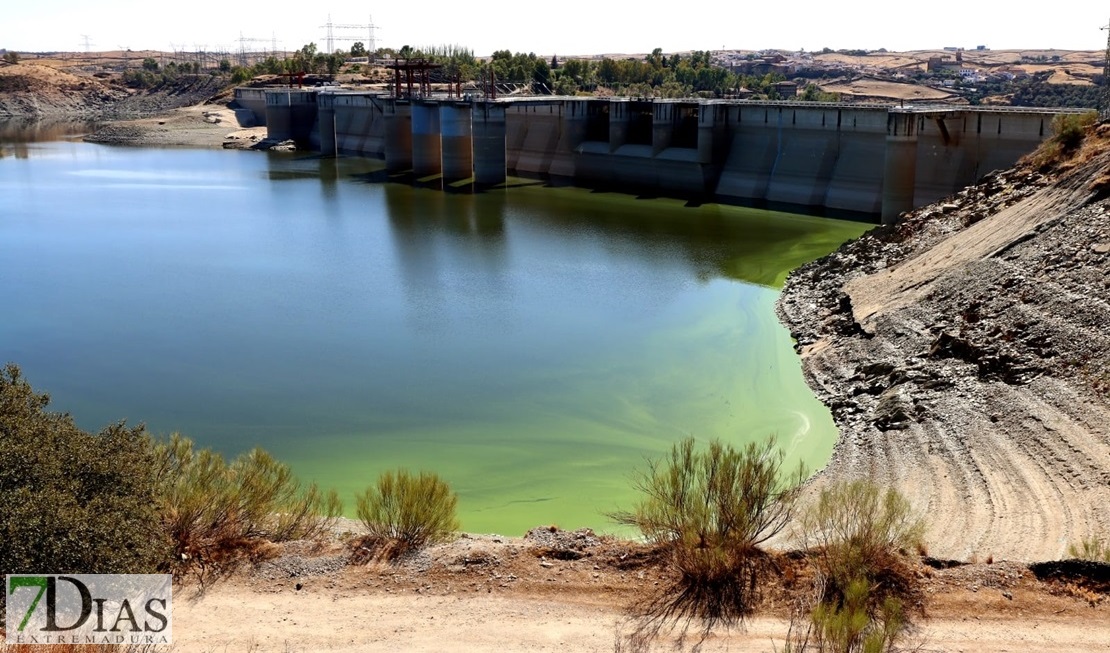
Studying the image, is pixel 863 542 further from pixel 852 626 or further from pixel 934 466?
pixel 934 466

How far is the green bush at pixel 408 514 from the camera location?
870 centimetres

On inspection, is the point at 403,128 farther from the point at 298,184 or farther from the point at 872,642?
the point at 872,642

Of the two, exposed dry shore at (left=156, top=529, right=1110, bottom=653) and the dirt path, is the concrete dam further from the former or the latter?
the dirt path

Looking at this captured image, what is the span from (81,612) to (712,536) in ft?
15.5

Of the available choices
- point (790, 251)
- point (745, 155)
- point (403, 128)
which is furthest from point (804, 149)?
point (403, 128)

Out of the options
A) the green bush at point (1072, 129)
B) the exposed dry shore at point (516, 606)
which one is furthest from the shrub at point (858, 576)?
the green bush at point (1072, 129)

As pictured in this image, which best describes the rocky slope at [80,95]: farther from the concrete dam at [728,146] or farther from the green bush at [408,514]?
the green bush at [408,514]

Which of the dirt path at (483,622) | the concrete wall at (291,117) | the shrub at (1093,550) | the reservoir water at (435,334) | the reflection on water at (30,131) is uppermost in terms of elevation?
the concrete wall at (291,117)

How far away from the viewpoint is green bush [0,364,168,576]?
6848 mm

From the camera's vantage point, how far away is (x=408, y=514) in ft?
28.6

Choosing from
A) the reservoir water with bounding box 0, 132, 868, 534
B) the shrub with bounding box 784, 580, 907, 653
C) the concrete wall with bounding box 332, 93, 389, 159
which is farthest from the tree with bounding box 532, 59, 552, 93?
the shrub with bounding box 784, 580, 907, 653

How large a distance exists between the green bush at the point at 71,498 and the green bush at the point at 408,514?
1772 millimetres

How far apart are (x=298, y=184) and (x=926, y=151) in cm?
2412

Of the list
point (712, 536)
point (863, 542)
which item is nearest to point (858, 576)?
point (863, 542)
